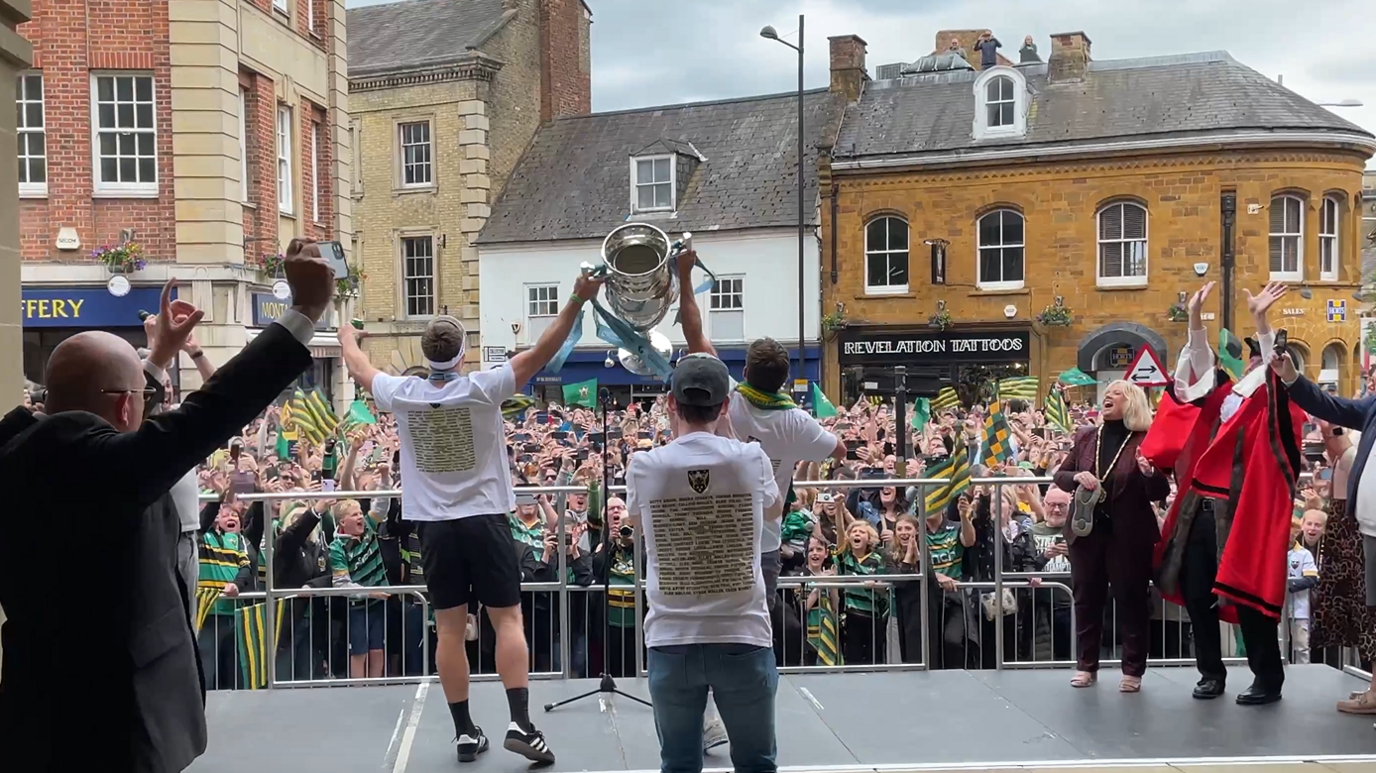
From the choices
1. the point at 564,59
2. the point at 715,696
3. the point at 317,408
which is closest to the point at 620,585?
the point at 715,696

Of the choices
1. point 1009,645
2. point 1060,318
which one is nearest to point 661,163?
point 1060,318

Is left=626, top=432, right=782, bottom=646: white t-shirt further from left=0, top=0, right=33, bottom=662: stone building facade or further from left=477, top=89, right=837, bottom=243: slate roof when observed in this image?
left=477, top=89, right=837, bottom=243: slate roof

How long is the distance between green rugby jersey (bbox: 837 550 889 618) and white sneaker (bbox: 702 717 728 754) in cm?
212

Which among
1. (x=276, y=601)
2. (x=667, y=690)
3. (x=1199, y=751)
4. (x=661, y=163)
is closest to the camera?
(x=667, y=690)

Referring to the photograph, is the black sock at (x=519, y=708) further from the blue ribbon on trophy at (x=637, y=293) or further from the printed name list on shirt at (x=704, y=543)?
the printed name list on shirt at (x=704, y=543)

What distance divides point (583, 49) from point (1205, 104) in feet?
59.1

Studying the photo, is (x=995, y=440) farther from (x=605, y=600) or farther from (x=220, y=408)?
(x=220, y=408)

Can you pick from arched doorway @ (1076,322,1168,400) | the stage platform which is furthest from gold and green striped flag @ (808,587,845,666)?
arched doorway @ (1076,322,1168,400)

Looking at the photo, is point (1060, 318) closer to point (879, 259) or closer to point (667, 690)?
point (879, 259)

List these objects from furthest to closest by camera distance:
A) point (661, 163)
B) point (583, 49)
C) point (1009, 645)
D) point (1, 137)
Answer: point (583, 49) < point (661, 163) < point (1009, 645) < point (1, 137)

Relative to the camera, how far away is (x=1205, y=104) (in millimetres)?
27281

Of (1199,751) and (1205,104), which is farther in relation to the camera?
(1205,104)

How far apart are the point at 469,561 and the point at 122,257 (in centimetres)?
1529

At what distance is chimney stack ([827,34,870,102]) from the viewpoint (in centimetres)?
3066
